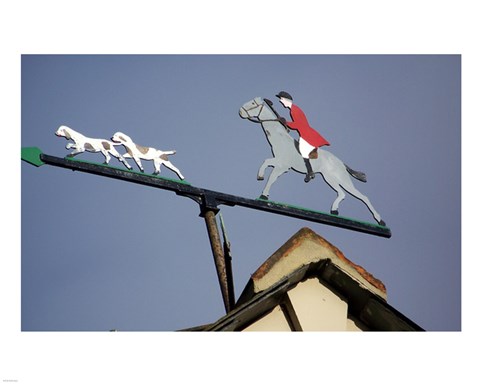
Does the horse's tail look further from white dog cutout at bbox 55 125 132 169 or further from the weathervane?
white dog cutout at bbox 55 125 132 169

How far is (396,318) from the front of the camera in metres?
8.62

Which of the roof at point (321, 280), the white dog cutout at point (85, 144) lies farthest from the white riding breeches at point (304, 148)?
the roof at point (321, 280)

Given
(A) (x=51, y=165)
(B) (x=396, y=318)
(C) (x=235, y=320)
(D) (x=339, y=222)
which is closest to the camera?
(C) (x=235, y=320)

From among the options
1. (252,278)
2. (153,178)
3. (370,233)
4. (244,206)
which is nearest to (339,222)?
(370,233)

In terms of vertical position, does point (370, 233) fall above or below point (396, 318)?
above

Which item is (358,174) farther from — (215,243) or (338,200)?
(215,243)

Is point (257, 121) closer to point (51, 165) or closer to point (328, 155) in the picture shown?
point (328, 155)

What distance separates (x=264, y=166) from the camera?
38.1ft

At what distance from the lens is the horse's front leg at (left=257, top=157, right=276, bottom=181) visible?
11541mm

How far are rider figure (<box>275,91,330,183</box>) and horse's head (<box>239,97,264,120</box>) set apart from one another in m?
0.35

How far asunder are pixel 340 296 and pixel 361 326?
0.37 m

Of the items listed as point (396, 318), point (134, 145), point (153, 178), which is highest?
point (134, 145)

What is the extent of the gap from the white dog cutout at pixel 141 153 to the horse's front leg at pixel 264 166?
1126 millimetres

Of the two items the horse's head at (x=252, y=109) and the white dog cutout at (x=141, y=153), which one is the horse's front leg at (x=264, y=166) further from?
the white dog cutout at (x=141, y=153)
